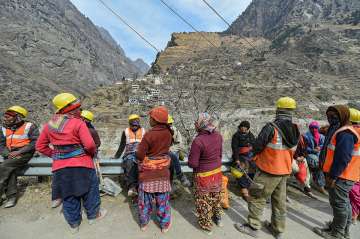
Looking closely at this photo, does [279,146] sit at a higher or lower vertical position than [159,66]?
lower

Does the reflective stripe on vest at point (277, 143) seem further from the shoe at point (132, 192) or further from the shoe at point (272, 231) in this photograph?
the shoe at point (132, 192)

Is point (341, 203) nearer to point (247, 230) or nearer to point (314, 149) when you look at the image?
point (247, 230)

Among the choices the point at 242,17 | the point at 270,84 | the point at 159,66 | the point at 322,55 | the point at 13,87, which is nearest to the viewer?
the point at 270,84

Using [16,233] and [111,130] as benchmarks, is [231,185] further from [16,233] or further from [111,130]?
[111,130]

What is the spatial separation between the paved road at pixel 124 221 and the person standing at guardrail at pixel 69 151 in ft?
1.11

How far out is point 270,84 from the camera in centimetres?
2784

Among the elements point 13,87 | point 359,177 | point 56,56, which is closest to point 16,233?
point 359,177

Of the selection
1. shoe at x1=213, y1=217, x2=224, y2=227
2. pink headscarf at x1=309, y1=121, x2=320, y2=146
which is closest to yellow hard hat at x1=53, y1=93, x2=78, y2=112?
shoe at x1=213, y1=217, x2=224, y2=227

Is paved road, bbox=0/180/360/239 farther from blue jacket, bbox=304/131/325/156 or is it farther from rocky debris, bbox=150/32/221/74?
rocky debris, bbox=150/32/221/74

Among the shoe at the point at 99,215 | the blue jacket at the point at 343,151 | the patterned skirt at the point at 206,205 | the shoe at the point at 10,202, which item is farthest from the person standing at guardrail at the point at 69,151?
the blue jacket at the point at 343,151

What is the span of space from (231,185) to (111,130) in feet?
44.5

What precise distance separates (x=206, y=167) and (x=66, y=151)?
1682mm

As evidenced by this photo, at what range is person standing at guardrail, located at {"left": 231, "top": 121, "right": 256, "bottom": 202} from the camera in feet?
15.2

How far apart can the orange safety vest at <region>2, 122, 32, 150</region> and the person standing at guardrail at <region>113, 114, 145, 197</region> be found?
4.79 ft
